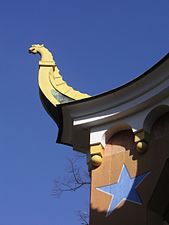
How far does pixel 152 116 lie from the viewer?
29.6ft

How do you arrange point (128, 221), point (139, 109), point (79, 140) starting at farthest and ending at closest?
point (79, 140) → point (139, 109) → point (128, 221)

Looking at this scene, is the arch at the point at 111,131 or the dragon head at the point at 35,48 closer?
the arch at the point at 111,131

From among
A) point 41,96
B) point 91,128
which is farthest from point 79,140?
point 41,96

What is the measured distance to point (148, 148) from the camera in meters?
8.92

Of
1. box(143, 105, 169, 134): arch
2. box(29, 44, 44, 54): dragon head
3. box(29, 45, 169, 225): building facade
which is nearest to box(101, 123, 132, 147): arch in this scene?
box(29, 45, 169, 225): building facade

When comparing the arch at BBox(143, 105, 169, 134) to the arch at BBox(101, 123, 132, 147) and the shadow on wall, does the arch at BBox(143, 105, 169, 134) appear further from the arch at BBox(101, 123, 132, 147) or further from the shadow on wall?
the arch at BBox(101, 123, 132, 147)

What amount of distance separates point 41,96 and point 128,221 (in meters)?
2.81

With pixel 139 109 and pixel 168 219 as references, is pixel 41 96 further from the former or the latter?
pixel 168 219

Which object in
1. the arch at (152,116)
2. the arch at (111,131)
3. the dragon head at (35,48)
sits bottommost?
the arch at (111,131)

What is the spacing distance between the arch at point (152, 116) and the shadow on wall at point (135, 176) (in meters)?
0.04

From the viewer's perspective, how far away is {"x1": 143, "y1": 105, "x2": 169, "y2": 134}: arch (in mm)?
8914

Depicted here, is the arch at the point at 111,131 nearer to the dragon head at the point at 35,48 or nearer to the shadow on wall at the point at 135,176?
the shadow on wall at the point at 135,176

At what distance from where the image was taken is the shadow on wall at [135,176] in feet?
28.1

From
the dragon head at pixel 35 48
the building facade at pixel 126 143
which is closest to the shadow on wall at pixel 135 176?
the building facade at pixel 126 143
